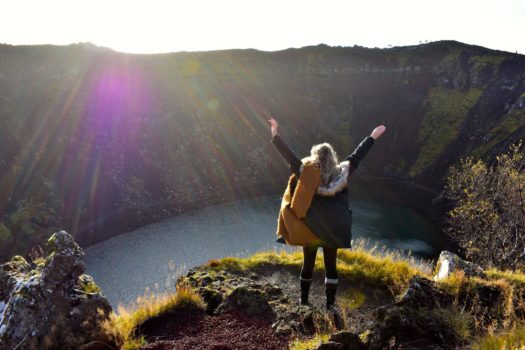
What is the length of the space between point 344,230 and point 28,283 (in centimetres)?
494

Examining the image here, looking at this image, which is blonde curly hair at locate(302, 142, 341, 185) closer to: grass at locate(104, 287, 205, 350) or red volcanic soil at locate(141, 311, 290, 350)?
red volcanic soil at locate(141, 311, 290, 350)

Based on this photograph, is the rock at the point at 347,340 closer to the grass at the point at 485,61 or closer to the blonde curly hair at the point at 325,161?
the blonde curly hair at the point at 325,161

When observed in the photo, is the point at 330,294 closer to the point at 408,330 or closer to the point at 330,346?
the point at 408,330

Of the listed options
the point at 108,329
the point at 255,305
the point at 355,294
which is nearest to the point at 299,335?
the point at 255,305

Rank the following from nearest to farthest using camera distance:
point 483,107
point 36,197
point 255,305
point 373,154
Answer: point 255,305 → point 36,197 → point 483,107 → point 373,154

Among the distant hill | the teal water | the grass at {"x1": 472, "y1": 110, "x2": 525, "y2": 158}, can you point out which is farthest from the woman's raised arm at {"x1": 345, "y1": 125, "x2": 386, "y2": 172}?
the grass at {"x1": 472, "y1": 110, "x2": 525, "y2": 158}

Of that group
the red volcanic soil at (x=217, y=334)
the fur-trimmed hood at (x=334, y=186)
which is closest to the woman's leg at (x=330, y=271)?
the fur-trimmed hood at (x=334, y=186)

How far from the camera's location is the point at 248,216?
45219mm

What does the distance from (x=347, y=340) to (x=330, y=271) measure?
2302mm

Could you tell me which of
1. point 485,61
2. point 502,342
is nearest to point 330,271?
point 502,342

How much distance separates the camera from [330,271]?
23.4 feet

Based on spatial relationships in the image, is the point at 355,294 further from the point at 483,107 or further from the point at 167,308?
the point at 483,107

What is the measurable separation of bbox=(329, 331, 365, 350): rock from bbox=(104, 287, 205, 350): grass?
303 centimetres

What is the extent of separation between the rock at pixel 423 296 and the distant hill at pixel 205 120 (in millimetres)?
39128
